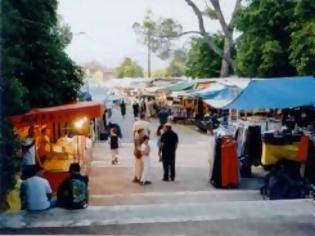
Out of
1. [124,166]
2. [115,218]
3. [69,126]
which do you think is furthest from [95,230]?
[69,126]

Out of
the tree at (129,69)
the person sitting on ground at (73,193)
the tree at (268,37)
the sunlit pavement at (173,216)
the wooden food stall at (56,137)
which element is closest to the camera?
the sunlit pavement at (173,216)

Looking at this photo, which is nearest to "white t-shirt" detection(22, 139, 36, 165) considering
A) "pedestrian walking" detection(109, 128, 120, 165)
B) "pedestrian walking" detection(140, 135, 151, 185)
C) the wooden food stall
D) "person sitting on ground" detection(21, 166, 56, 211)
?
the wooden food stall

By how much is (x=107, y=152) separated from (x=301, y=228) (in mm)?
11684

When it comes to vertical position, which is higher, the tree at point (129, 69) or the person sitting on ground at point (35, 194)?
the tree at point (129, 69)

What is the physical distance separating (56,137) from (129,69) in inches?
3812

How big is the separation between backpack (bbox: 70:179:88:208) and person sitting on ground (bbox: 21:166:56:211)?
0.37 meters

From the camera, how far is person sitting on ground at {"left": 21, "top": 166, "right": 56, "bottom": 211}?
28.2ft

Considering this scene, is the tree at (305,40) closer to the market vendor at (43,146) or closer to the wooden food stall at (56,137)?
the wooden food stall at (56,137)

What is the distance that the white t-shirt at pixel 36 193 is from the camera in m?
8.60

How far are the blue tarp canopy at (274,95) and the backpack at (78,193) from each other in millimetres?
4596

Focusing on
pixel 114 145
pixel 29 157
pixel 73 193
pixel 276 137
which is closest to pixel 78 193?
pixel 73 193

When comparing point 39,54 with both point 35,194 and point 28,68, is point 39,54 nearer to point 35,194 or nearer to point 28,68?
point 28,68

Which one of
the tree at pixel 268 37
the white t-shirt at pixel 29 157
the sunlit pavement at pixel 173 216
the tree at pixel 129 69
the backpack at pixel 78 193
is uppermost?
the tree at pixel 129 69

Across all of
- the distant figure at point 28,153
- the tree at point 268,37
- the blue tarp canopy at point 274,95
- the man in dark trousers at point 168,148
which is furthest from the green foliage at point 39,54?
the tree at point 268,37
